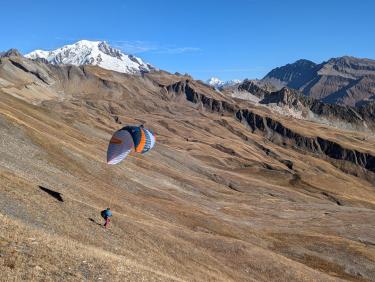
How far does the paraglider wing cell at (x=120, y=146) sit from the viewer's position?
3647 cm

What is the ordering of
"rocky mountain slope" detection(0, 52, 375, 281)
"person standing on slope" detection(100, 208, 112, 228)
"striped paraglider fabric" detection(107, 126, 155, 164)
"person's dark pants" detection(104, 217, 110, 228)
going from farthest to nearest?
"person's dark pants" detection(104, 217, 110, 228) → "person standing on slope" detection(100, 208, 112, 228) → "striped paraglider fabric" detection(107, 126, 155, 164) → "rocky mountain slope" detection(0, 52, 375, 281)

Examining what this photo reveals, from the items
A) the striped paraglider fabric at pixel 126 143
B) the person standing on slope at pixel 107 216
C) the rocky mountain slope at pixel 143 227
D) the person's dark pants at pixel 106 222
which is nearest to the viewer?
the rocky mountain slope at pixel 143 227

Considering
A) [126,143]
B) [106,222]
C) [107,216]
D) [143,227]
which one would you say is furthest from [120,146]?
[143,227]

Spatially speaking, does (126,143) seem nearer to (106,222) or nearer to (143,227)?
(106,222)

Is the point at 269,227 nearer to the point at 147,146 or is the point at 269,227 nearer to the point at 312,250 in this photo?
the point at 312,250

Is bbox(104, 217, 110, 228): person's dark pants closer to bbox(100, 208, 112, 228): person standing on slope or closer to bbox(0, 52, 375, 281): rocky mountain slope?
bbox(100, 208, 112, 228): person standing on slope

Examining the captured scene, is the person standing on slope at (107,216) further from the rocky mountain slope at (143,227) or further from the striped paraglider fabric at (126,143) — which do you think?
the striped paraglider fabric at (126,143)

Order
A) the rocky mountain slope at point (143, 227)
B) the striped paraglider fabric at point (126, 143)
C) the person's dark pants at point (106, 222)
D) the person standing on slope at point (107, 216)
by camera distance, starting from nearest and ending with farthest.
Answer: the rocky mountain slope at point (143, 227)
the striped paraglider fabric at point (126, 143)
the person standing on slope at point (107, 216)
the person's dark pants at point (106, 222)

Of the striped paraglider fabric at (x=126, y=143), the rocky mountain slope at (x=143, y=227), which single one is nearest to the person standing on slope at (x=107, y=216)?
the rocky mountain slope at (x=143, y=227)

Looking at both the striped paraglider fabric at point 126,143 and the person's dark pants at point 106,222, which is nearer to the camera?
the striped paraglider fabric at point 126,143

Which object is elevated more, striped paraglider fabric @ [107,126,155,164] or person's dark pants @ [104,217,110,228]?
striped paraglider fabric @ [107,126,155,164]

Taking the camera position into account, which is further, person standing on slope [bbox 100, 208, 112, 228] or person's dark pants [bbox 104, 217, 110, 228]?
person's dark pants [bbox 104, 217, 110, 228]

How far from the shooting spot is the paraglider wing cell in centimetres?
3647

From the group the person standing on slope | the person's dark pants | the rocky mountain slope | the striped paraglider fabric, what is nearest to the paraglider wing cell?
the striped paraglider fabric
